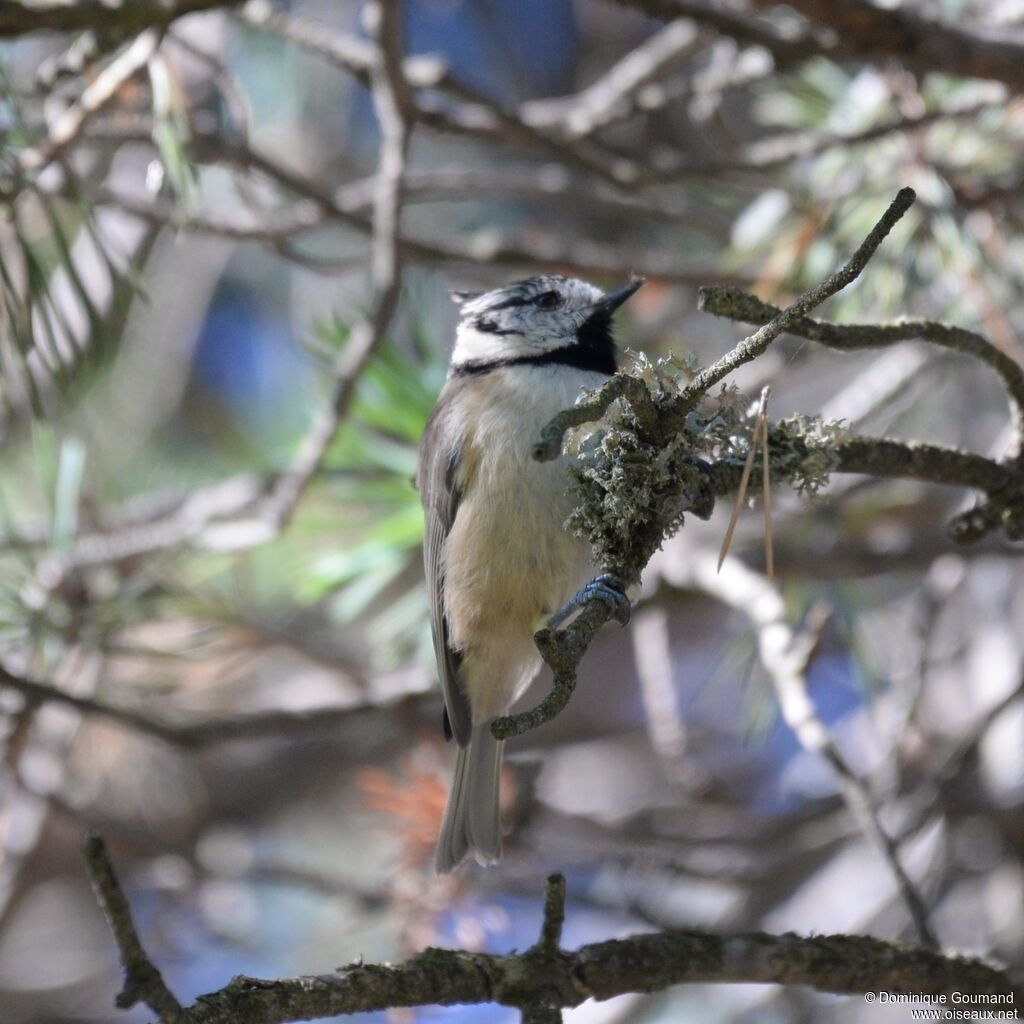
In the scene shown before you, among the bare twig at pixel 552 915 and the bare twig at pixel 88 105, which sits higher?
the bare twig at pixel 88 105

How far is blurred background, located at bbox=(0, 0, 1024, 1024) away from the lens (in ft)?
10.3

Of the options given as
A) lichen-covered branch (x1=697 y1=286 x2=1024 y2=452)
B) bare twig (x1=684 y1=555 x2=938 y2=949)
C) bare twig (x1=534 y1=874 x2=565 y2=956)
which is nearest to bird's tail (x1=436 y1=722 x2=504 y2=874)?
bare twig (x1=684 y1=555 x2=938 y2=949)

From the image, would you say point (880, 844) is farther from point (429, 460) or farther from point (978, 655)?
point (978, 655)

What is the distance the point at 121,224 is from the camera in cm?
505

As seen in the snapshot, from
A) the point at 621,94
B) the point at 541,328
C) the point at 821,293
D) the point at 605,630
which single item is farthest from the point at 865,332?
the point at 605,630

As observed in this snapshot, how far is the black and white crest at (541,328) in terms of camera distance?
319cm

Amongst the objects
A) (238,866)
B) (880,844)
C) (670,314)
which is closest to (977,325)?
(880,844)

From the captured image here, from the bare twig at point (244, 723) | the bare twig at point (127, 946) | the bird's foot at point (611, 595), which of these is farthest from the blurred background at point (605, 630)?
the bare twig at point (127, 946)

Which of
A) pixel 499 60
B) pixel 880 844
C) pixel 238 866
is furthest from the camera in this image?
pixel 499 60

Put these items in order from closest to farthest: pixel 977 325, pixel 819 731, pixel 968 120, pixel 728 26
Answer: pixel 819 731 → pixel 728 26 → pixel 977 325 → pixel 968 120

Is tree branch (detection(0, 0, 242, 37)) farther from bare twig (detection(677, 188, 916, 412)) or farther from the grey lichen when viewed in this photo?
bare twig (detection(677, 188, 916, 412))

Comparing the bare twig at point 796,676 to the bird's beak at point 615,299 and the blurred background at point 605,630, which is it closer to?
the blurred background at point 605,630

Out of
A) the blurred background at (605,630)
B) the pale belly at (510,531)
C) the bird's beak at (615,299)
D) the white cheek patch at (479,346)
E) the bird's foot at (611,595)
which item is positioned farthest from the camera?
the white cheek patch at (479,346)

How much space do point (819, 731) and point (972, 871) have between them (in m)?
1.53
